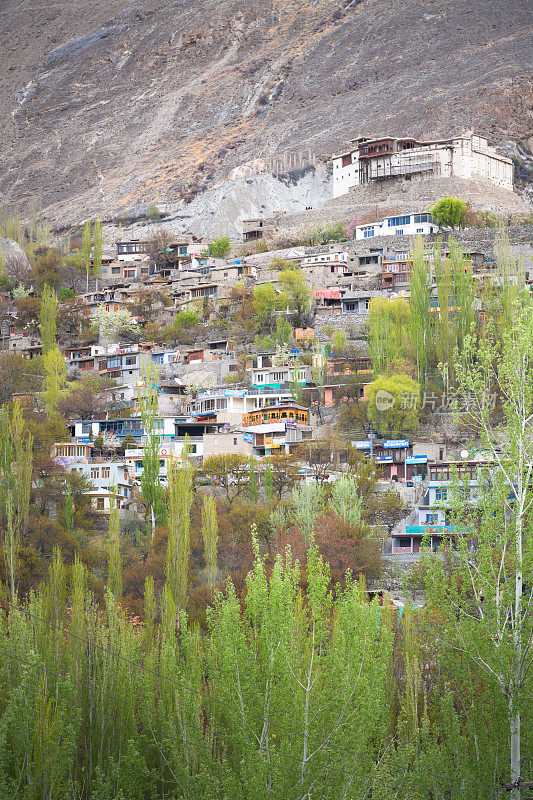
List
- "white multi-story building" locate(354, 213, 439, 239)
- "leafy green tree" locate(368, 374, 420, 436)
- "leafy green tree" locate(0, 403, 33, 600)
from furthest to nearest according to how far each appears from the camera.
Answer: "white multi-story building" locate(354, 213, 439, 239)
"leafy green tree" locate(368, 374, 420, 436)
"leafy green tree" locate(0, 403, 33, 600)

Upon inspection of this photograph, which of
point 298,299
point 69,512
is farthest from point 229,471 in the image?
point 298,299

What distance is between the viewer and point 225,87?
132625 mm

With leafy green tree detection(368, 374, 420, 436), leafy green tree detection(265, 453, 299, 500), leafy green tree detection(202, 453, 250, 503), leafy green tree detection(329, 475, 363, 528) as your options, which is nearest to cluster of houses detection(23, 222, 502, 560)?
leafy green tree detection(265, 453, 299, 500)

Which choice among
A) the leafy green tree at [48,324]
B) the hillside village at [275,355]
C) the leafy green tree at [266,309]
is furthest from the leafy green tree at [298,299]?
the leafy green tree at [48,324]

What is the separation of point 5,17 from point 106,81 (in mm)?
40734

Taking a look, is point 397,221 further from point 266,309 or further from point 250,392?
point 250,392

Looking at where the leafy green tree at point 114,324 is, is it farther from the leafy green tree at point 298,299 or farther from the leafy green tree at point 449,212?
the leafy green tree at point 449,212

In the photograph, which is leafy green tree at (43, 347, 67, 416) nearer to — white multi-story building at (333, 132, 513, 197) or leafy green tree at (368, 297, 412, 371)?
leafy green tree at (368, 297, 412, 371)

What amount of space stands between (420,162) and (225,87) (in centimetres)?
6733

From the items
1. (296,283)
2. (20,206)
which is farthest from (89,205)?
(296,283)

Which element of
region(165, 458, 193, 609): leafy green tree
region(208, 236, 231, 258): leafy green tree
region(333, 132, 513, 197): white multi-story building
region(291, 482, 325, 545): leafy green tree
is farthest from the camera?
region(208, 236, 231, 258): leafy green tree

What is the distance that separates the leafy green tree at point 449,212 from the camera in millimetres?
62312

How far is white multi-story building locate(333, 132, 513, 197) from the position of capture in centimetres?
7000

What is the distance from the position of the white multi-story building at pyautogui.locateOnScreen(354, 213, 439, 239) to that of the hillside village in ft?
0.27
